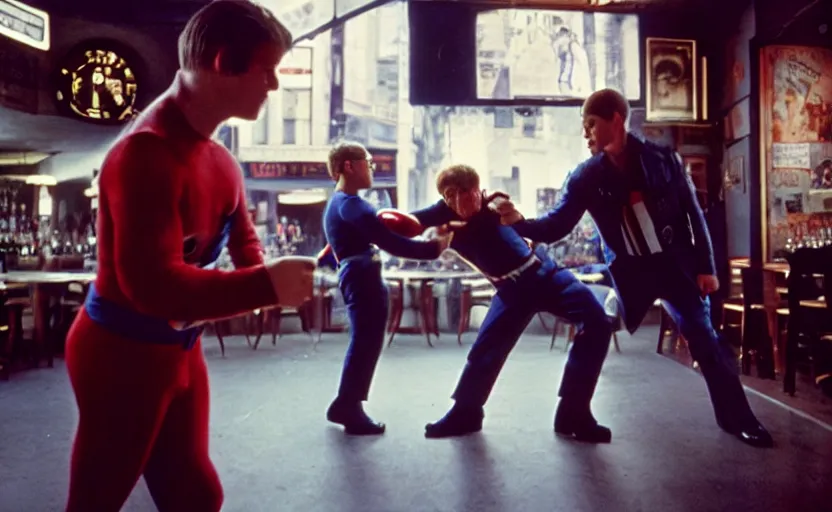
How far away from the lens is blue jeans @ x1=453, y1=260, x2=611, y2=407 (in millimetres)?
3184

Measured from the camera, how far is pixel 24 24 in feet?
20.4

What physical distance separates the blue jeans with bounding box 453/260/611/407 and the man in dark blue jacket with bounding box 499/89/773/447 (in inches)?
7.4

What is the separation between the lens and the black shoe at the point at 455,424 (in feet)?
11.0

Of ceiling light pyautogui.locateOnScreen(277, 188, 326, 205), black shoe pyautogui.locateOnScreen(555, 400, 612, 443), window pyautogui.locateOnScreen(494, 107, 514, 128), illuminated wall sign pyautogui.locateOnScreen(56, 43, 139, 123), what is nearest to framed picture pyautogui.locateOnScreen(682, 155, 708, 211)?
window pyautogui.locateOnScreen(494, 107, 514, 128)

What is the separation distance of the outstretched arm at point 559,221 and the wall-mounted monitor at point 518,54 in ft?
13.0

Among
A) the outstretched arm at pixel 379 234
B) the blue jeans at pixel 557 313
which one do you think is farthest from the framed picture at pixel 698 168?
the outstretched arm at pixel 379 234

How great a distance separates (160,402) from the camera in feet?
3.92

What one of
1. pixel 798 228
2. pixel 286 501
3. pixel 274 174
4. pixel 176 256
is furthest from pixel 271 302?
pixel 274 174

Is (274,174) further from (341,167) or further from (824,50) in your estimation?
(824,50)

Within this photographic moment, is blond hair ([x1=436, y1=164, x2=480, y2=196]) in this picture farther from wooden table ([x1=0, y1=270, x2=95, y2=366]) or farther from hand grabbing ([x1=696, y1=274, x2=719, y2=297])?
wooden table ([x1=0, y1=270, x2=95, y2=366])

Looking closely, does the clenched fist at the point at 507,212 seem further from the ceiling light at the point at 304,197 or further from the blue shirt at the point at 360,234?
the ceiling light at the point at 304,197

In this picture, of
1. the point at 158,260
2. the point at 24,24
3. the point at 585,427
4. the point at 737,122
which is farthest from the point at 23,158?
the point at 737,122

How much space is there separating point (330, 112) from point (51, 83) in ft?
11.8

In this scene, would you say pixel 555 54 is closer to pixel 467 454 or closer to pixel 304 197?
pixel 304 197
